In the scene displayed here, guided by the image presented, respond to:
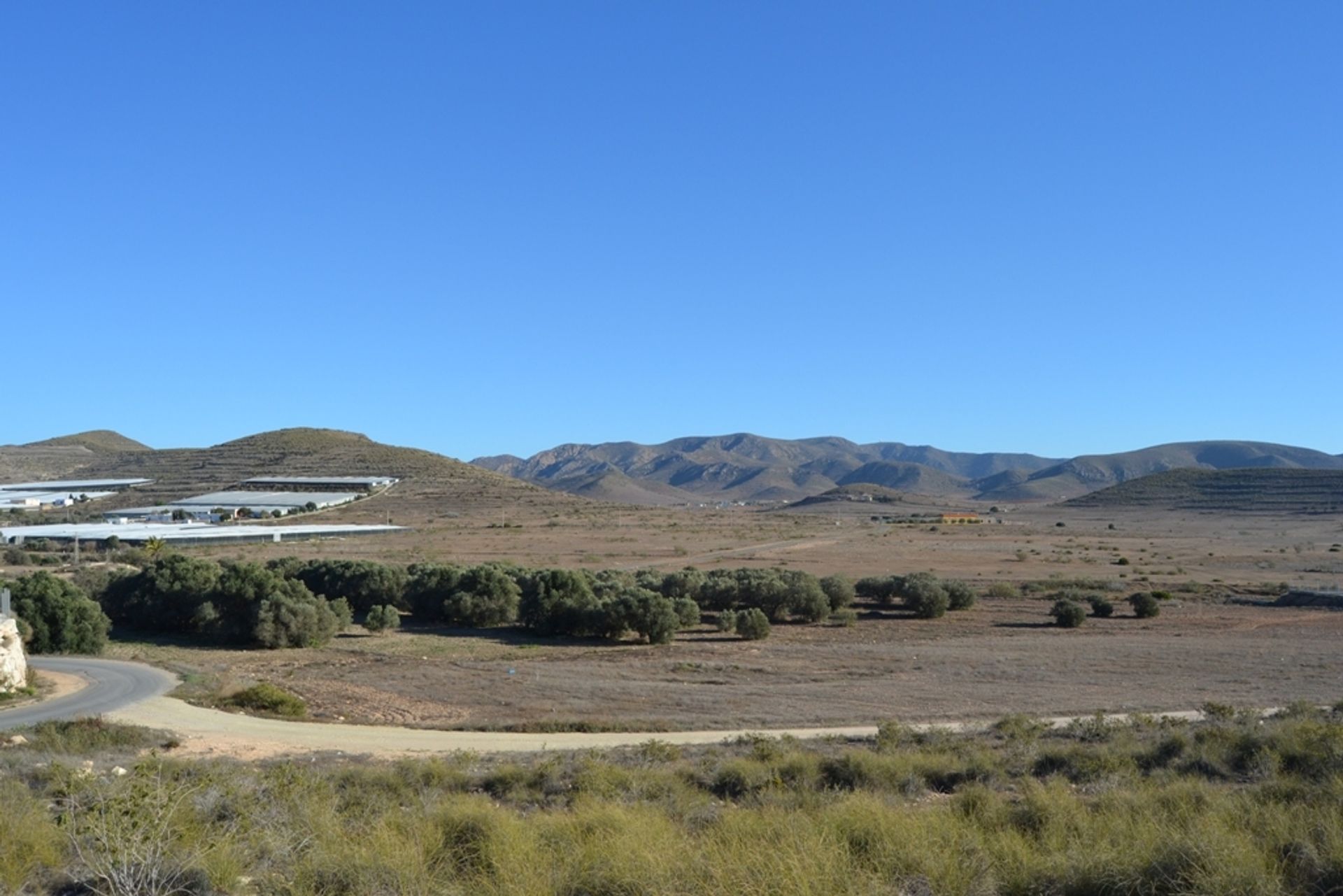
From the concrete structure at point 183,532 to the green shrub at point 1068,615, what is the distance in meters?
63.0

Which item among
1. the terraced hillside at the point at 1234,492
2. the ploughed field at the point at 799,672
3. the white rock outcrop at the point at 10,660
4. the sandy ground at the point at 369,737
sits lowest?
the ploughed field at the point at 799,672

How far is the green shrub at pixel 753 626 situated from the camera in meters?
44.2

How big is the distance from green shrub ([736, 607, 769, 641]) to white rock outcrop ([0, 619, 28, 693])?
25.7m

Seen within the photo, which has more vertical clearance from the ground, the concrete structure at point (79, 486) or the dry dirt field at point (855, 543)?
the concrete structure at point (79, 486)

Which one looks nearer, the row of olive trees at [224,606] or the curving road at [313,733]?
the curving road at [313,733]

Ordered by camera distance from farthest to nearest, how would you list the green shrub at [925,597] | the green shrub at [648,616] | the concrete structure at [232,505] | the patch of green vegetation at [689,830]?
1. the concrete structure at [232,505]
2. the green shrub at [925,597]
3. the green shrub at [648,616]
4. the patch of green vegetation at [689,830]

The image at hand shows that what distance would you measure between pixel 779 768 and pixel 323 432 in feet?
613

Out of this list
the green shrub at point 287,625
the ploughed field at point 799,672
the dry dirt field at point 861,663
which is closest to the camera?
the ploughed field at point 799,672

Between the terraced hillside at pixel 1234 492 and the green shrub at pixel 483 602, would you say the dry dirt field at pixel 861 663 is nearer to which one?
the green shrub at pixel 483 602

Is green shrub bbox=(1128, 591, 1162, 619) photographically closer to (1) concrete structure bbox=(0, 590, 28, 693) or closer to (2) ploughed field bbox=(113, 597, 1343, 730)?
(2) ploughed field bbox=(113, 597, 1343, 730)

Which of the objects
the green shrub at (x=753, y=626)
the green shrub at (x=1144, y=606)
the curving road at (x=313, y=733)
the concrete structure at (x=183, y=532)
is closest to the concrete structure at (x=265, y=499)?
the concrete structure at (x=183, y=532)

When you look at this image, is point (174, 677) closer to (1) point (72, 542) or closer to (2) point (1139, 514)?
(1) point (72, 542)

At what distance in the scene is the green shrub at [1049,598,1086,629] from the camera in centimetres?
4753

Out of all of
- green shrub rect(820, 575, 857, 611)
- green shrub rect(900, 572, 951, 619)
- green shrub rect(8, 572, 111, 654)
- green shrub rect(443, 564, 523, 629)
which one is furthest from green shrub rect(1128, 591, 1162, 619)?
green shrub rect(8, 572, 111, 654)
